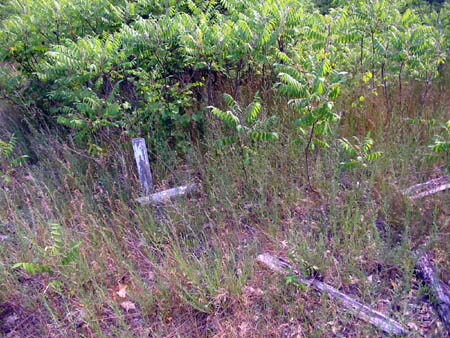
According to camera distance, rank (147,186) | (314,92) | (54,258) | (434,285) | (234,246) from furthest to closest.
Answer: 1. (147,186)
2. (234,246)
3. (54,258)
4. (314,92)
5. (434,285)

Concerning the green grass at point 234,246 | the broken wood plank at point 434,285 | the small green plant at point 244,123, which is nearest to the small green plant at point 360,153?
the green grass at point 234,246

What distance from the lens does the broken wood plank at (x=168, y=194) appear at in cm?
349

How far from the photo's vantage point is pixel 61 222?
3.49 metres

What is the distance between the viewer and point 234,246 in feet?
10.2

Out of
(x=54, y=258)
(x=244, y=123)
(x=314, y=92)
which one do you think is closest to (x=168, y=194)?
(x=244, y=123)

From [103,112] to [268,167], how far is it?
65.2 inches

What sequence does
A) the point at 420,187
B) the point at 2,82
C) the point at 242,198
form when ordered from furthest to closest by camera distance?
the point at 2,82 < the point at 242,198 < the point at 420,187

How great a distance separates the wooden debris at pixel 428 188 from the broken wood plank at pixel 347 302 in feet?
3.66

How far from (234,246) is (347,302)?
97 centimetres

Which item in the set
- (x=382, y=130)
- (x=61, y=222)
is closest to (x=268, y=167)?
(x=382, y=130)

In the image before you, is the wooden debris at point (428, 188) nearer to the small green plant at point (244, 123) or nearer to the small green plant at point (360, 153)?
the small green plant at point (360, 153)

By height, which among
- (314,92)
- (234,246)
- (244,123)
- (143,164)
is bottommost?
(234,246)

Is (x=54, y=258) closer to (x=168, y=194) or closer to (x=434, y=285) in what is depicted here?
(x=168, y=194)

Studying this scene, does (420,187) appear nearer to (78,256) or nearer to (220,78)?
(220,78)
